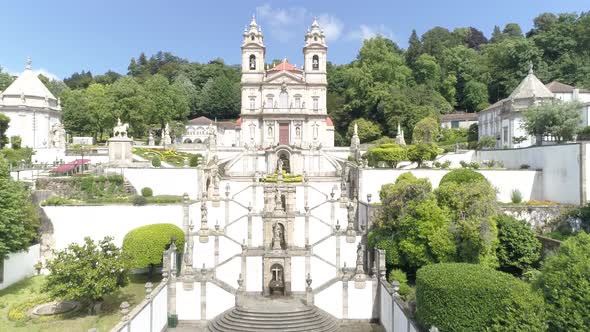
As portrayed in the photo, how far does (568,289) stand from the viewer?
38.5ft

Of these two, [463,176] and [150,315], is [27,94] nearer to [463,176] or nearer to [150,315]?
[150,315]

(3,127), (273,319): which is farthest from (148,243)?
(3,127)

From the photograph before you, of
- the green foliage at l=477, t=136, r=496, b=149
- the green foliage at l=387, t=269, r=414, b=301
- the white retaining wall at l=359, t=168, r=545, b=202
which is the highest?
the green foliage at l=477, t=136, r=496, b=149

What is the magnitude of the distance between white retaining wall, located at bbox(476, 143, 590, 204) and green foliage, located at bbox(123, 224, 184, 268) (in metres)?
21.6

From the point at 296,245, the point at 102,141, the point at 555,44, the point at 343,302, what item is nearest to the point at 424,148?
the point at 296,245

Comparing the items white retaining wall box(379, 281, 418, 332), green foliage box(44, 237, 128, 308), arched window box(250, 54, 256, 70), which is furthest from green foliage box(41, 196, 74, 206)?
arched window box(250, 54, 256, 70)

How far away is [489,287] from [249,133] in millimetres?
40333

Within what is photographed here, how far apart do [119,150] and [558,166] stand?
101ft

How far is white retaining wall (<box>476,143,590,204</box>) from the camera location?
23.8 meters

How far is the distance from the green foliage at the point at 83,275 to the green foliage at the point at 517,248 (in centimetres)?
1644

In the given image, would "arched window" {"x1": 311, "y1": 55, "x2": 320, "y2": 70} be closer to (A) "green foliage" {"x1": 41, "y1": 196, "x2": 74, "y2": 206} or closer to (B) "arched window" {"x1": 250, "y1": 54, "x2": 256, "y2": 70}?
(B) "arched window" {"x1": 250, "y1": 54, "x2": 256, "y2": 70}

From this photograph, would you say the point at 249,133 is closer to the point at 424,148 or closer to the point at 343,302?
the point at 424,148

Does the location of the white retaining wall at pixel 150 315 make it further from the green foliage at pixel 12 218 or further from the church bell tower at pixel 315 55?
the church bell tower at pixel 315 55

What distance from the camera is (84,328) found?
647 inches
